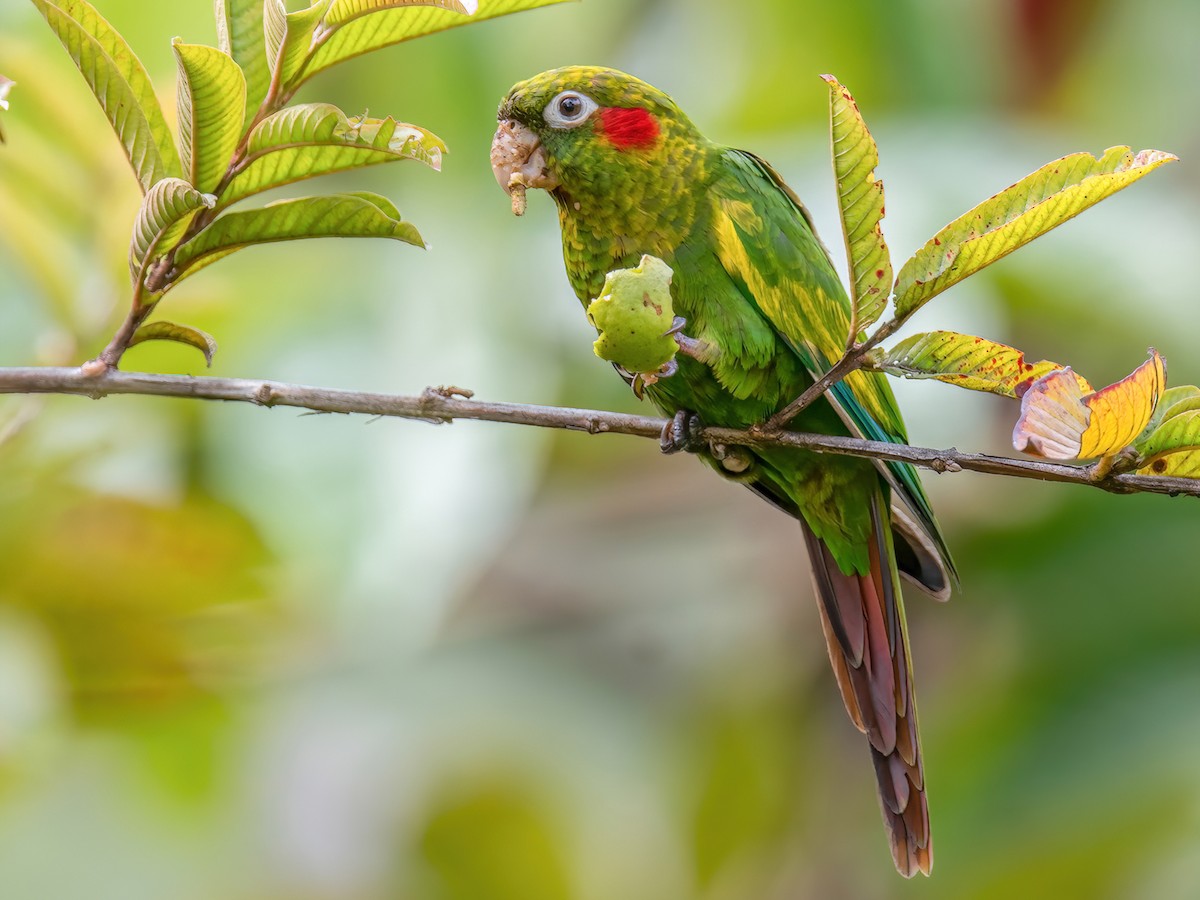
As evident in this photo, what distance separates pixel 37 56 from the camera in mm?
1889

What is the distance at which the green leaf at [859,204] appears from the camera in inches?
37.0

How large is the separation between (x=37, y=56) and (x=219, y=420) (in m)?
0.85

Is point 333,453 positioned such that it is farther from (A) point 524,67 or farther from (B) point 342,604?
(A) point 524,67

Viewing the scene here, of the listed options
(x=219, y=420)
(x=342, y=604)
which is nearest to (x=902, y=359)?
(x=342, y=604)

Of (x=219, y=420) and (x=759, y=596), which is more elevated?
(x=219, y=420)

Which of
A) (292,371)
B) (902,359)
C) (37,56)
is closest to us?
(902,359)

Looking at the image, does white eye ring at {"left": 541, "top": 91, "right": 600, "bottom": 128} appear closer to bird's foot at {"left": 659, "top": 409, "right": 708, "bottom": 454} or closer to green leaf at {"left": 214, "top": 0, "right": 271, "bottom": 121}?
bird's foot at {"left": 659, "top": 409, "right": 708, "bottom": 454}

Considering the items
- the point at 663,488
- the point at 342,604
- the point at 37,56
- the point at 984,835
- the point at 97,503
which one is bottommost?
the point at 984,835

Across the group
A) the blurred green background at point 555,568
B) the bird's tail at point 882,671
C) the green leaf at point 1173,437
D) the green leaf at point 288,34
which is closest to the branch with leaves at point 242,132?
the green leaf at point 288,34

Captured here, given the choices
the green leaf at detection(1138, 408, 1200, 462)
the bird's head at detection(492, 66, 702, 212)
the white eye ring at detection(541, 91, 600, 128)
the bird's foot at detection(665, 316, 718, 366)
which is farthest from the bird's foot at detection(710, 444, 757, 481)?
the green leaf at detection(1138, 408, 1200, 462)

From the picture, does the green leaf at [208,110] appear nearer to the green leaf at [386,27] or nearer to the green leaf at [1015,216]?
the green leaf at [386,27]

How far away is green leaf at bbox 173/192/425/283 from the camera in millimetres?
1006

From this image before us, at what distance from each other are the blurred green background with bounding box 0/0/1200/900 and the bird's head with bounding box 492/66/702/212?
0.56 metres

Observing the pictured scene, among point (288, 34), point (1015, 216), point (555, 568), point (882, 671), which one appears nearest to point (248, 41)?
point (288, 34)
